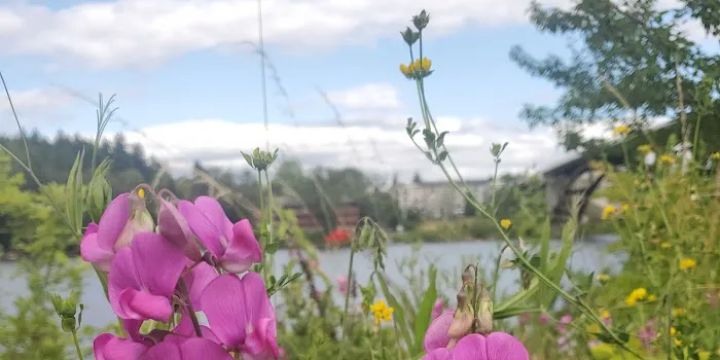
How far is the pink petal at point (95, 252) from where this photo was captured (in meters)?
0.57

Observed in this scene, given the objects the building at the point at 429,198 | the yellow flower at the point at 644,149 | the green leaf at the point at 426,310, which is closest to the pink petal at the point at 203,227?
the green leaf at the point at 426,310

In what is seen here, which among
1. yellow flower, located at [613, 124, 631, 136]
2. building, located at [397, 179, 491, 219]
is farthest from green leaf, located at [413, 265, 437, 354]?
building, located at [397, 179, 491, 219]

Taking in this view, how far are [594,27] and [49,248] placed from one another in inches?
46.0

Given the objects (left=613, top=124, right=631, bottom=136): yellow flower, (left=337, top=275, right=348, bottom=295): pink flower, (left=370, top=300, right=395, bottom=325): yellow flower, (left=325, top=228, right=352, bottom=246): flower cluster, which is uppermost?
(left=613, top=124, right=631, bottom=136): yellow flower

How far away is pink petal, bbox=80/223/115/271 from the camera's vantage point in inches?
22.4

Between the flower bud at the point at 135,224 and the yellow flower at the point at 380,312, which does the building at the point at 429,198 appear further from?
the flower bud at the point at 135,224

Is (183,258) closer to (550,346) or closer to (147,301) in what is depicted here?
(147,301)

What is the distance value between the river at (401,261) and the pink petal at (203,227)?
2.67 ft

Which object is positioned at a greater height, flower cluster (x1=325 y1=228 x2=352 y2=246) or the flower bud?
the flower bud

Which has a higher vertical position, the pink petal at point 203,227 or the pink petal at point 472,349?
the pink petal at point 203,227

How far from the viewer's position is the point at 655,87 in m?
2.04

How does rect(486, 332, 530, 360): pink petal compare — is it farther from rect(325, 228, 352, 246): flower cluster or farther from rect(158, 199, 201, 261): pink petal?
rect(325, 228, 352, 246): flower cluster

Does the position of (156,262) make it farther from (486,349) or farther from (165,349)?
(486,349)

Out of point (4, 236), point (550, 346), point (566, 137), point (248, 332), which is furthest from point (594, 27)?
point (248, 332)
